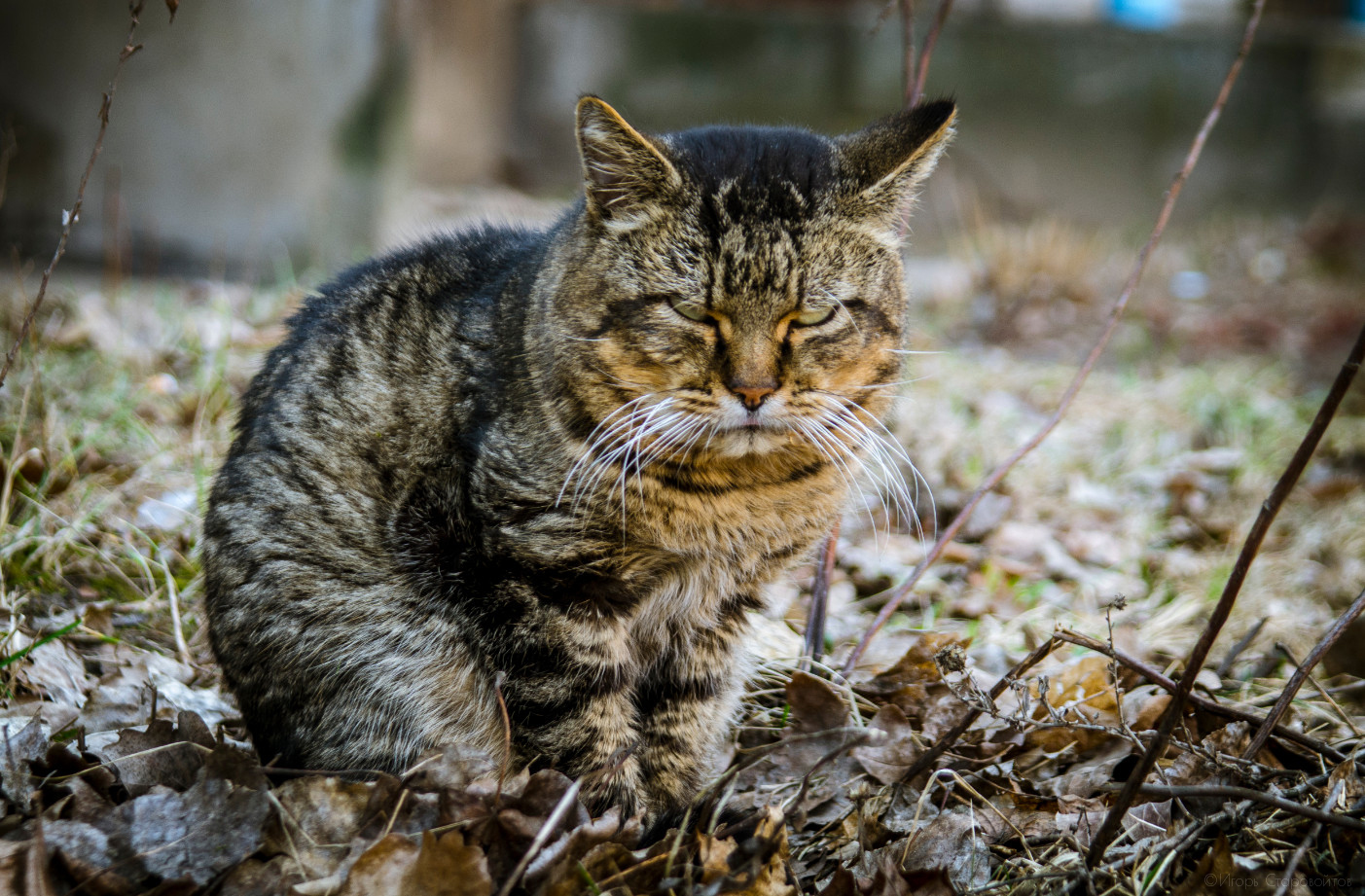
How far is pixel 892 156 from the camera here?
2.00 m

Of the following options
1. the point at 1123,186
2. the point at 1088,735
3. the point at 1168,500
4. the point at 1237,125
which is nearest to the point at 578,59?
the point at 1123,186

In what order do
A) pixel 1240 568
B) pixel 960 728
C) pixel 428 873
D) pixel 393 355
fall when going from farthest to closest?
1. pixel 393 355
2. pixel 960 728
3. pixel 428 873
4. pixel 1240 568

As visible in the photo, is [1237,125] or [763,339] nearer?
[763,339]

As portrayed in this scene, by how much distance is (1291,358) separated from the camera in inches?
236

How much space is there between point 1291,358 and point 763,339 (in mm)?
5379

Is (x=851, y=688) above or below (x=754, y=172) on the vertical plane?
below

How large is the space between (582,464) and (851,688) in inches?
35.9

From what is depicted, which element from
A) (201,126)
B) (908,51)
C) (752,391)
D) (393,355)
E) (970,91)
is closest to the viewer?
(752,391)

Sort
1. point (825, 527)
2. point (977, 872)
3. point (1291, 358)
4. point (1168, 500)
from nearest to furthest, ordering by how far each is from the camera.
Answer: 1. point (977, 872)
2. point (825, 527)
3. point (1168, 500)
4. point (1291, 358)

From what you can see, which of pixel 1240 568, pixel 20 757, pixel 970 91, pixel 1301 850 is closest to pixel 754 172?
pixel 1240 568

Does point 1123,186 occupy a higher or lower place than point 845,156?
lower

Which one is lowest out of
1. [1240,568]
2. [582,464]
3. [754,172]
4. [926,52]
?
[582,464]

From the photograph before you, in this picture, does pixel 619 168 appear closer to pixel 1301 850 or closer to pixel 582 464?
pixel 582 464

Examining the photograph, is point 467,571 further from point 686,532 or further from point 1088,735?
point 1088,735
